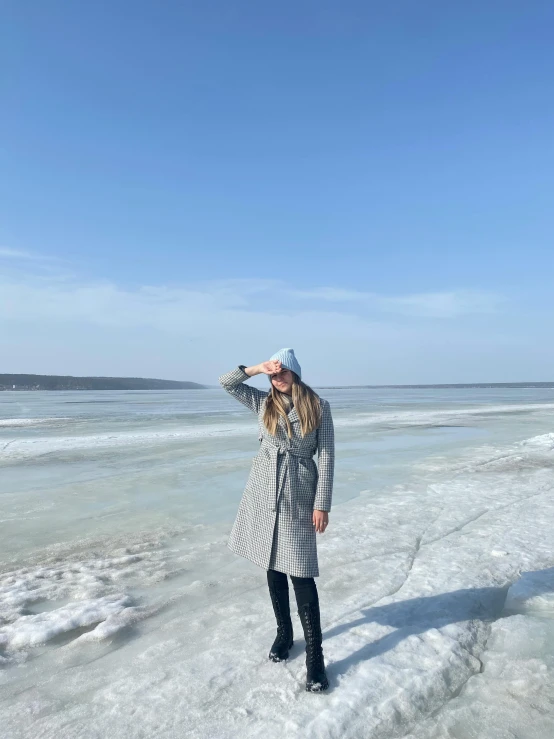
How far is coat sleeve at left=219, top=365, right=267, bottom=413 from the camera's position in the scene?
3238mm

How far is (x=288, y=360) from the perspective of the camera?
300 centimetres

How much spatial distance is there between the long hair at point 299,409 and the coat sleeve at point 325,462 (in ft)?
0.18

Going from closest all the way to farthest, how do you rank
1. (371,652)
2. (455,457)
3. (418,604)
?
1. (371,652)
2. (418,604)
3. (455,457)

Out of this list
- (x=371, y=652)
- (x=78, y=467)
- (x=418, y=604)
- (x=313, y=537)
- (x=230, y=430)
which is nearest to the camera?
(x=313, y=537)

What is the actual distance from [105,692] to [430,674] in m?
1.68

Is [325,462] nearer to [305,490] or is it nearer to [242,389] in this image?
[305,490]

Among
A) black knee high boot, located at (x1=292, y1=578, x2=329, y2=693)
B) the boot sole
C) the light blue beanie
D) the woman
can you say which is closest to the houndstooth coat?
the woman

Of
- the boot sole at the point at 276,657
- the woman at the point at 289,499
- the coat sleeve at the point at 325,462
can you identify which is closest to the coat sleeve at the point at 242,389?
the woman at the point at 289,499

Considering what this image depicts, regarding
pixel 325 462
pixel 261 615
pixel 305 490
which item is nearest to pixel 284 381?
pixel 325 462

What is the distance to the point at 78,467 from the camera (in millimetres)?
9609

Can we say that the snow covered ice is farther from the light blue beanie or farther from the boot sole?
the light blue beanie

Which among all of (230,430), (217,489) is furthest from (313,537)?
(230,430)

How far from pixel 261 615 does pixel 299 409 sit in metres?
1.62

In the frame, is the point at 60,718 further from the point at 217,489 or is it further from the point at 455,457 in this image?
the point at 455,457
